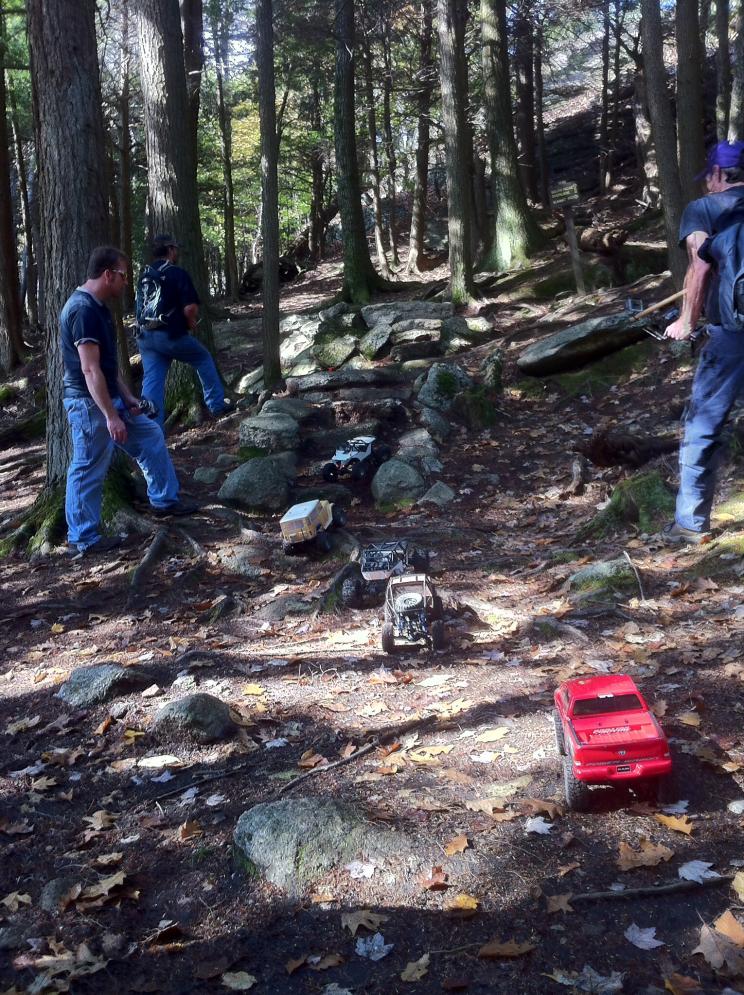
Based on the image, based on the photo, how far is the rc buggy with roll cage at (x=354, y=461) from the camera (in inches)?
356

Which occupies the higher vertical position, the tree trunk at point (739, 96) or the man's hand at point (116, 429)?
the tree trunk at point (739, 96)

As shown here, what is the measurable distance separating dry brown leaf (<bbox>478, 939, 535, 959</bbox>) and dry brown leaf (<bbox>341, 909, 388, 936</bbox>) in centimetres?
37

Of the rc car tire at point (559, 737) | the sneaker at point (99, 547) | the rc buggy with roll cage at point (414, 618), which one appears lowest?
the rc car tire at point (559, 737)

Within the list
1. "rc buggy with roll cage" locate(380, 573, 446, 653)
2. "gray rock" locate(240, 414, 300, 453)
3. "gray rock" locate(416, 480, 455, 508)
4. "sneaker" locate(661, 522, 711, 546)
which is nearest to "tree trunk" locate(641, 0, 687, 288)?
"gray rock" locate(416, 480, 455, 508)

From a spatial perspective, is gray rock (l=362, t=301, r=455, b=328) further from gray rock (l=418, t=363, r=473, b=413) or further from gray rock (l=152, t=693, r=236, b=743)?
gray rock (l=152, t=693, r=236, b=743)

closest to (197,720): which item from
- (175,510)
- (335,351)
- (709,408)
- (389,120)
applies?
(709,408)

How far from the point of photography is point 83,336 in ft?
21.9

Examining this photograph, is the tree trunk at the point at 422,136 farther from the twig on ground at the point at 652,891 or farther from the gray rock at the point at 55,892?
the twig on ground at the point at 652,891

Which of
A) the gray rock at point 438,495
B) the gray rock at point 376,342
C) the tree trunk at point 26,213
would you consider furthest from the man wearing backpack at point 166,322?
the tree trunk at point 26,213

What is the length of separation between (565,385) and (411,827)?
923 cm

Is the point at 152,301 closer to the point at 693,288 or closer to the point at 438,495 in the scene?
the point at 438,495

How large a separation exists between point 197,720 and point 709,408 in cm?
339

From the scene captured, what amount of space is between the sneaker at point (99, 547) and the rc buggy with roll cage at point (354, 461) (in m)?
2.43

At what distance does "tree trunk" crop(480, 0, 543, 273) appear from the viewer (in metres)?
18.2
